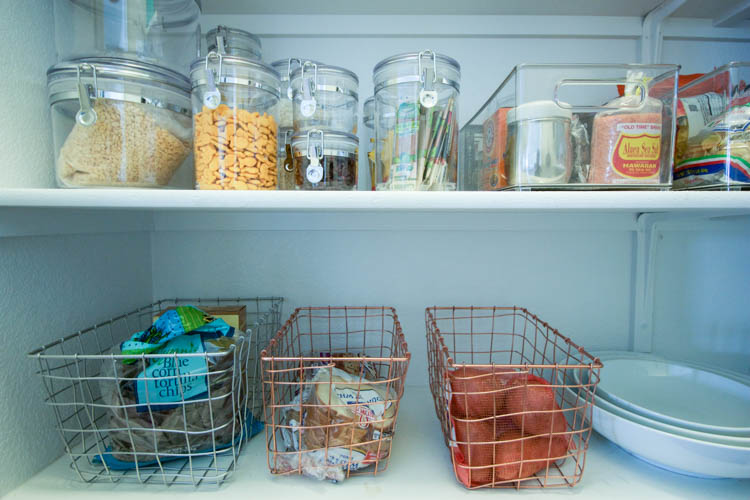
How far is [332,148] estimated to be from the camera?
58cm

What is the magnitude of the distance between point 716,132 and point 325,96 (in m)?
0.63

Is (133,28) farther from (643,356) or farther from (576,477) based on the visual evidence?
(643,356)

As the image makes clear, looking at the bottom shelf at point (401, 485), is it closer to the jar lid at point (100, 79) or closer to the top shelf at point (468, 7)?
the jar lid at point (100, 79)

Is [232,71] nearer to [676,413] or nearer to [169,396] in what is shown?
[169,396]

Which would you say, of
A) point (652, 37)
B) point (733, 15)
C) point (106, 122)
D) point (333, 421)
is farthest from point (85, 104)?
point (733, 15)

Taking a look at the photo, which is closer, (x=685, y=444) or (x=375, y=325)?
(x=685, y=444)

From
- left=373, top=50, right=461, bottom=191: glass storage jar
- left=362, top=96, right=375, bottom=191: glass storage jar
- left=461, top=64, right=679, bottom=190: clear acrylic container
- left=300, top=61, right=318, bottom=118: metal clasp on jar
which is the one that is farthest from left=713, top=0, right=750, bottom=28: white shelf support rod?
left=300, top=61, right=318, bottom=118: metal clasp on jar

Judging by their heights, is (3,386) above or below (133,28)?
below

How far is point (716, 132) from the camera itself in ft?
1.93

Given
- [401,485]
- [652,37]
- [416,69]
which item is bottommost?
[401,485]

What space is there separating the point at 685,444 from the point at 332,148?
2.16 feet

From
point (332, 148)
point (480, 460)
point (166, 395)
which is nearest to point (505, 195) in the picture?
point (332, 148)

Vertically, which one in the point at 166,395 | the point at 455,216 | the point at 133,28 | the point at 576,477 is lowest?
the point at 576,477

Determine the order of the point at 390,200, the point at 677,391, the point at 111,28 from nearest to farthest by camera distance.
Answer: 1. the point at 390,200
2. the point at 111,28
3. the point at 677,391
